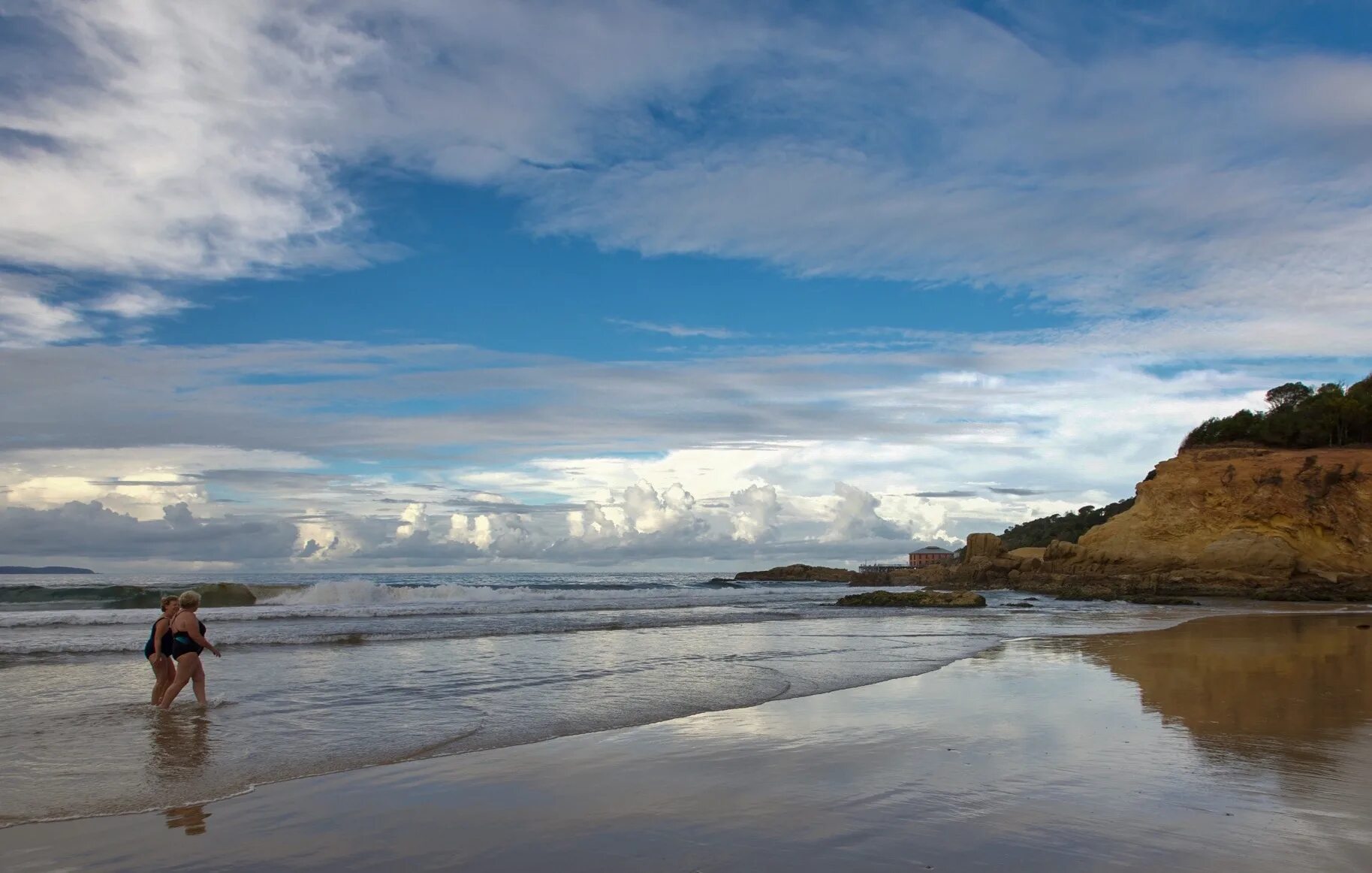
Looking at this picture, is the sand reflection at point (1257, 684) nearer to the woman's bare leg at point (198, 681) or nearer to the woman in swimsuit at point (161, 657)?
the woman's bare leg at point (198, 681)

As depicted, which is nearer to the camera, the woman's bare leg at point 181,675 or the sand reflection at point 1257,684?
the sand reflection at point 1257,684

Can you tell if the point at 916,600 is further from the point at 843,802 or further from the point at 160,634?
the point at 843,802

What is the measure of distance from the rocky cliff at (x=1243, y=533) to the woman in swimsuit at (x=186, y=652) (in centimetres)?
3806

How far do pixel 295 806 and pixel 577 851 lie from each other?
94.7 inches

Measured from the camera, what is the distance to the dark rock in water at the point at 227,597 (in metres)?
36.8

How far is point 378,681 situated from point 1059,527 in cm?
9221

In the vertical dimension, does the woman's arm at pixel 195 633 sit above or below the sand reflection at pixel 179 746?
above

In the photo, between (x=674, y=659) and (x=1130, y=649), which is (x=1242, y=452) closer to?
(x=1130, y=649)

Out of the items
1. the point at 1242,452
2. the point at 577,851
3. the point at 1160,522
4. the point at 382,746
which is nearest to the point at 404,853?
the point at 577,851

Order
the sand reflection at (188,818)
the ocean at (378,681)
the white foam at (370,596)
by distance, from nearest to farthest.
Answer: the sand reflection at (188,818)
the ocean at (378,681)
the white foam at (370,596)

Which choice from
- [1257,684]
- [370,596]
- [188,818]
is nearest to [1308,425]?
[1257,684]

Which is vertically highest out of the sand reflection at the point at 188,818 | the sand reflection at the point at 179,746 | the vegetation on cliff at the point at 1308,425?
the vegetation on cliff at the point at 1308,425

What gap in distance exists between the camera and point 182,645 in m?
10.0

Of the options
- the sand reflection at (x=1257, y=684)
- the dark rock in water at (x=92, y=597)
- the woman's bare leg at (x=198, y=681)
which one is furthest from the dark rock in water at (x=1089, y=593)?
the dark rock in water at (x=92, y=597)
